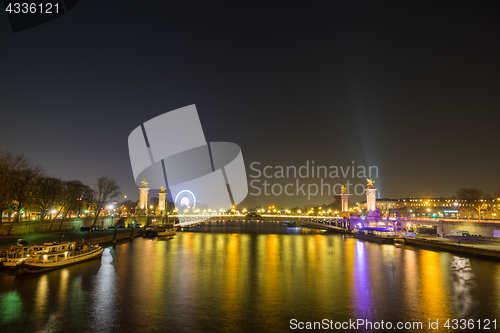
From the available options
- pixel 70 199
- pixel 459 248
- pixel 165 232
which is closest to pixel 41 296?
pixel 459 248

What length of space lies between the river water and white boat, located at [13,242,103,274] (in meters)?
0.98

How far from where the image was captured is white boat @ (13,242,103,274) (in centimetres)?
3005

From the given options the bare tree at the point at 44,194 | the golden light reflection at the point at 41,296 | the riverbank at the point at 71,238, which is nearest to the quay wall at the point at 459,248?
the golden light reflection at the point at 41,296

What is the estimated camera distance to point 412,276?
31.5 meters

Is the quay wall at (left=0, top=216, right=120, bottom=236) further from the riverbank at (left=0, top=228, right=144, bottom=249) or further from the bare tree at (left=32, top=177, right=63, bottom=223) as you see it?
the bare tree at (left=32, top=177, right=63, bottom=223)

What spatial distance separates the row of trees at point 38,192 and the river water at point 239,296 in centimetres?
2612

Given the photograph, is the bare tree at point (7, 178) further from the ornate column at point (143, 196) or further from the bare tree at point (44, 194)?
the ornate column at point (143, 196)

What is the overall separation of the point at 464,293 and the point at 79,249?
40.8 metres

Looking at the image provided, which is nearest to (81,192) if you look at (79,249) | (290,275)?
(79,249)

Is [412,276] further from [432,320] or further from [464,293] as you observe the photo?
[432,320]

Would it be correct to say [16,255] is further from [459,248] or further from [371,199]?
[371,199]

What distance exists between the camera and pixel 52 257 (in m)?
32.5

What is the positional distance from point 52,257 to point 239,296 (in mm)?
21522

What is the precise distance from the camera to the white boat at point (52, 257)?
30.0m
